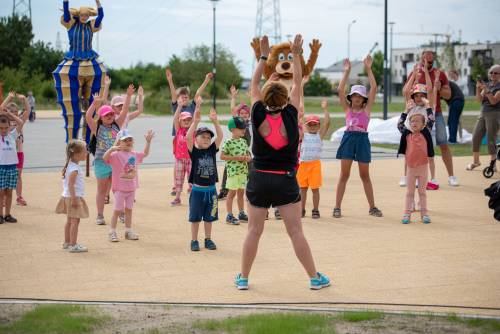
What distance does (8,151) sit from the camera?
31.0 feet

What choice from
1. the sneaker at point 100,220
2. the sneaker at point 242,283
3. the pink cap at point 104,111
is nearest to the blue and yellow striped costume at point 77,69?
the pink cap at point 104,111

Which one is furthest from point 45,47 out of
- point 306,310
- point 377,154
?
point 306,310

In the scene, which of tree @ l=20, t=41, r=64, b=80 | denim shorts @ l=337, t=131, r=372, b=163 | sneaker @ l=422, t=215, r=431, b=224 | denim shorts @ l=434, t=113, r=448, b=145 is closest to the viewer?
sneaker @ l=422, t=215, r=431, b=224

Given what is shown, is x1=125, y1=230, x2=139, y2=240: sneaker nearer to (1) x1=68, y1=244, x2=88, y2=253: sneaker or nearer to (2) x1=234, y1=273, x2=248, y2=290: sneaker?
(1) x1=68, y1=244, x2=88, y2=253: sneaker

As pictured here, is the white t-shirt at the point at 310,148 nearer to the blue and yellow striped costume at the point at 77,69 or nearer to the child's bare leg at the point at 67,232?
the child's bare leg at the point at 67,232

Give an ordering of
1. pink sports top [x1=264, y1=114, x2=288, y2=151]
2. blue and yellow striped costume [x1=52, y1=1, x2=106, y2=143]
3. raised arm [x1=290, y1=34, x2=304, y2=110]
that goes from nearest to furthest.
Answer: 1. pink sports top [x1=264, y1=114, x2=288, y2=151]
2. raised arm [x1=290, y1=34, x2=304, y2=110]
3. blue and yellow striped costume [x1=52, y1=1, x2=106, y2=143]

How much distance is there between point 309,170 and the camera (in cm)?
987

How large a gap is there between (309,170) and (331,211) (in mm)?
877

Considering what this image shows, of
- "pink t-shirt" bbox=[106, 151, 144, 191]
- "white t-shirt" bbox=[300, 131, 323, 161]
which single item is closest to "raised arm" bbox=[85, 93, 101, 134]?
"pink t-shirt" bbox=[106, 151, 144, 191]

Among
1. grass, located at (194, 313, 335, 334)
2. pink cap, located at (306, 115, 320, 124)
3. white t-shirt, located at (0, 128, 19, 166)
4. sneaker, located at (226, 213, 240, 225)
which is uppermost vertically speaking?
pink cap, located at (306, 115, 320, 124)

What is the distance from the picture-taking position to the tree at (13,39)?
6550 centimetres

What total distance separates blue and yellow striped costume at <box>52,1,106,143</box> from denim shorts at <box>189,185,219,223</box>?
567cm

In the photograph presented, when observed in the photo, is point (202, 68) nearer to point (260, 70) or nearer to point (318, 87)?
point (318, 87)

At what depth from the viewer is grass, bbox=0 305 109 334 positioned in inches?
203
